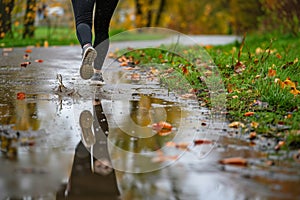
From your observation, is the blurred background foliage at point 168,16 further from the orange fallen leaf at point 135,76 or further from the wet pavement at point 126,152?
the wet pavement at point 126,152

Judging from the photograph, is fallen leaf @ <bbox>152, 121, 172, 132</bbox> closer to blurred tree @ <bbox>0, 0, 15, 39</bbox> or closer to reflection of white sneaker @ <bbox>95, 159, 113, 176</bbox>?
reflection of white sneaker @ <bbox>95, 159, 113, 176</bbox>

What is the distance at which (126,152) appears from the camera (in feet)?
10.7

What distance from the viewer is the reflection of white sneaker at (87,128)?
3500 mm

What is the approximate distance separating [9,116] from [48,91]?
47.9 inches

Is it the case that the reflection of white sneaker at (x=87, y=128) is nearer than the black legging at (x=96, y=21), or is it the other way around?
the reflection of white sneaker at (x=87, y=128)

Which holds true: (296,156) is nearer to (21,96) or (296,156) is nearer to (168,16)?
(21,96)

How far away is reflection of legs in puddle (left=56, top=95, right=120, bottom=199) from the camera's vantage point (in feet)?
8.56

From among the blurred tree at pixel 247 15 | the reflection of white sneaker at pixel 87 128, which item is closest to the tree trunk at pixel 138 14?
the blurred tree at pixel 247 15

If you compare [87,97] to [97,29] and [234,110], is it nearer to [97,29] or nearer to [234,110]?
[97,29]

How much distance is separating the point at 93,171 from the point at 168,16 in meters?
30.4

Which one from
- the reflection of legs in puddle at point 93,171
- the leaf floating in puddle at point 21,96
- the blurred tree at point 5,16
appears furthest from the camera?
the blurred tree at point 5,16

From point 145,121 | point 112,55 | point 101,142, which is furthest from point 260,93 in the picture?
point 112,55

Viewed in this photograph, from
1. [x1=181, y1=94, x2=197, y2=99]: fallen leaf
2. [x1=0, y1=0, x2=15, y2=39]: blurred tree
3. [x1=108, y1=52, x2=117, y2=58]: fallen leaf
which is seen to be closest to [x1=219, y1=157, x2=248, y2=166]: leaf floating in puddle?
[x1=181, y1=94, x2=197, y2=99]: fallen leaf

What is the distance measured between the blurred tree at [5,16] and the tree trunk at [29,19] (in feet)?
1.97
